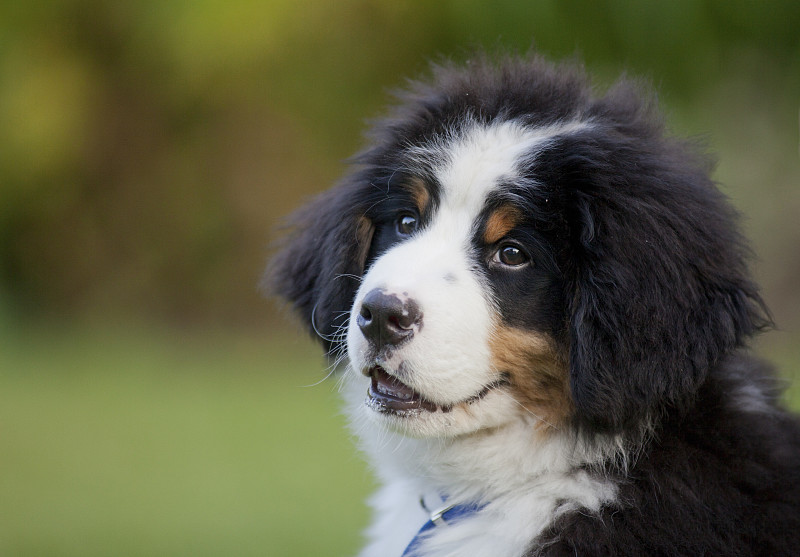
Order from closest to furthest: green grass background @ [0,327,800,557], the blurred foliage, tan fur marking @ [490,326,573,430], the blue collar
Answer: tan fur marking @ [490,326,573,430] → the blue collar → green grass background @ [0,327,800,557] → the blurred foliage

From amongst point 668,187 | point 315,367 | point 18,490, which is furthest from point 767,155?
point 18,490

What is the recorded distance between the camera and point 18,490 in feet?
20.0

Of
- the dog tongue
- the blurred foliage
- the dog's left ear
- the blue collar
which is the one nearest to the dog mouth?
the dog tongue

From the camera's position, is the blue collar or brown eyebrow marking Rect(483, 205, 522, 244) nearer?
brown eyebrow marking Rect(483, 205, 522, 244)

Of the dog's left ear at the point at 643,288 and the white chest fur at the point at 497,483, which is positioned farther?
the white chest fur at the point at 497,483

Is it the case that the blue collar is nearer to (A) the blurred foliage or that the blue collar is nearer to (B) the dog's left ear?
(B) the dog's left ear

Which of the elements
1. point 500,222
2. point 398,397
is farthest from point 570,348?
point 398,397

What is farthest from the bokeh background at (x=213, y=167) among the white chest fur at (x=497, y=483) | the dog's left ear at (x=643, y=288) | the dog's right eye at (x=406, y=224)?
the dog's left ear at (x=643, y=288)

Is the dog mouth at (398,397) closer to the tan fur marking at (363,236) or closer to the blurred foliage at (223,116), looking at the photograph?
the tan fur marking at (363,236)

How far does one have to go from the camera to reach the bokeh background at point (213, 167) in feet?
26.3

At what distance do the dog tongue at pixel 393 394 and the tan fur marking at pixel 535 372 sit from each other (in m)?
0.29

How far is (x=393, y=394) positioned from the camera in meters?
3.01

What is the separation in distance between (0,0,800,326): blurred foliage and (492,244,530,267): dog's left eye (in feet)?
21.9

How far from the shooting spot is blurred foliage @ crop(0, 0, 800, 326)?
9.46 meters
